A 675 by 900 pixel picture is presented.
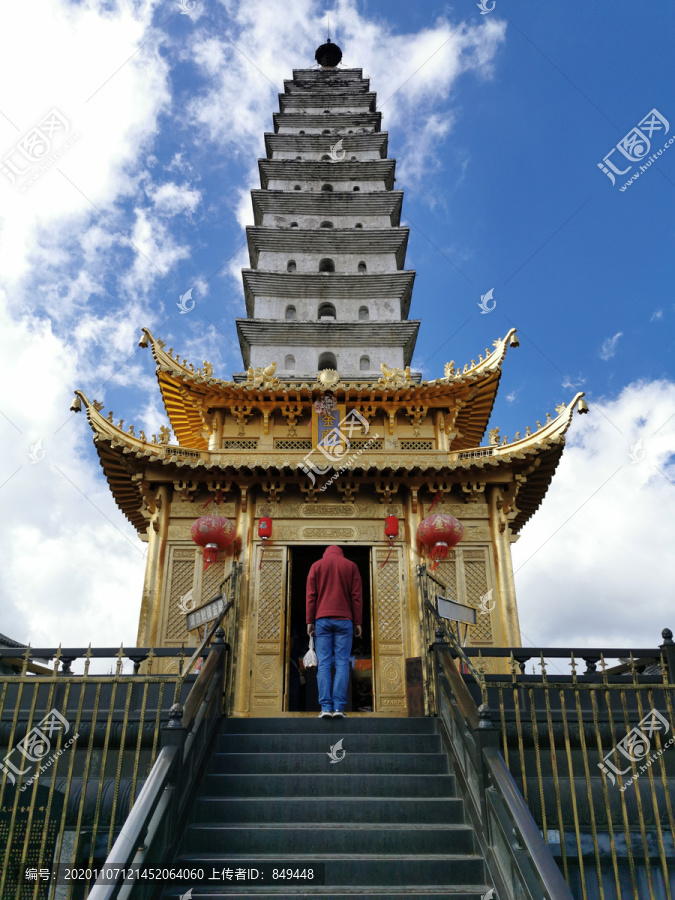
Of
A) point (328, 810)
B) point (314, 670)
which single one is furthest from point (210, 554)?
point (328, 810)

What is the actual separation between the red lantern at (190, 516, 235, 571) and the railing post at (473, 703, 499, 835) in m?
6.29

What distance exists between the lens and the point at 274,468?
36.5 ft

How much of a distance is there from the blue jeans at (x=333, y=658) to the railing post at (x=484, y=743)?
2120mm

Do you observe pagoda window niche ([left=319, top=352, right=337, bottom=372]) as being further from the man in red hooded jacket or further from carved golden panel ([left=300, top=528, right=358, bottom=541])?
the man in red hooded jacket

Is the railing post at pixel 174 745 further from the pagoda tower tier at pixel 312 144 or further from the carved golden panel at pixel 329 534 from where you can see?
the pagoda tower tier at pixel 312 144

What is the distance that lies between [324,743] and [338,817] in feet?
3.34

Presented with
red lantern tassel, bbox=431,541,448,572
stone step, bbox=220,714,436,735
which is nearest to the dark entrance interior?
red lantern tassel, bbox=431,541,448,572

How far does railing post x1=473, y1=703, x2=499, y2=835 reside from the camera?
4886 millimetres

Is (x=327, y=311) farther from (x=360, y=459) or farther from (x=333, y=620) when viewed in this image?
(x=333, y=620)

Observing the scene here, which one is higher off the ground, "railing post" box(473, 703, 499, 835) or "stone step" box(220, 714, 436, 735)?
"stone step" box(220, 714, 436, 735)

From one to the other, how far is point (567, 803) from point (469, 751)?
120 cm

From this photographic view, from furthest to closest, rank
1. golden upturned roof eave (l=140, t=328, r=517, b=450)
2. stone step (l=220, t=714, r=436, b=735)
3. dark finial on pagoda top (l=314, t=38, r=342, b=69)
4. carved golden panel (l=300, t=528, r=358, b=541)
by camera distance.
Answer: dark finial on pagoda top (l=314, t=38, r=342, b=69), golden upturned roof eave (l=140, t=328, r=517, b=450), carved golden panel (l=300, t=528, r=358, b=541), stone step (l=220, t=714, r=436, b=735)

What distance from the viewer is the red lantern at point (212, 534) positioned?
1066cm

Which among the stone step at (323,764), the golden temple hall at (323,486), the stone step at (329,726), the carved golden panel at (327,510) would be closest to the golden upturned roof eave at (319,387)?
the golden temple hall at (323,486)
